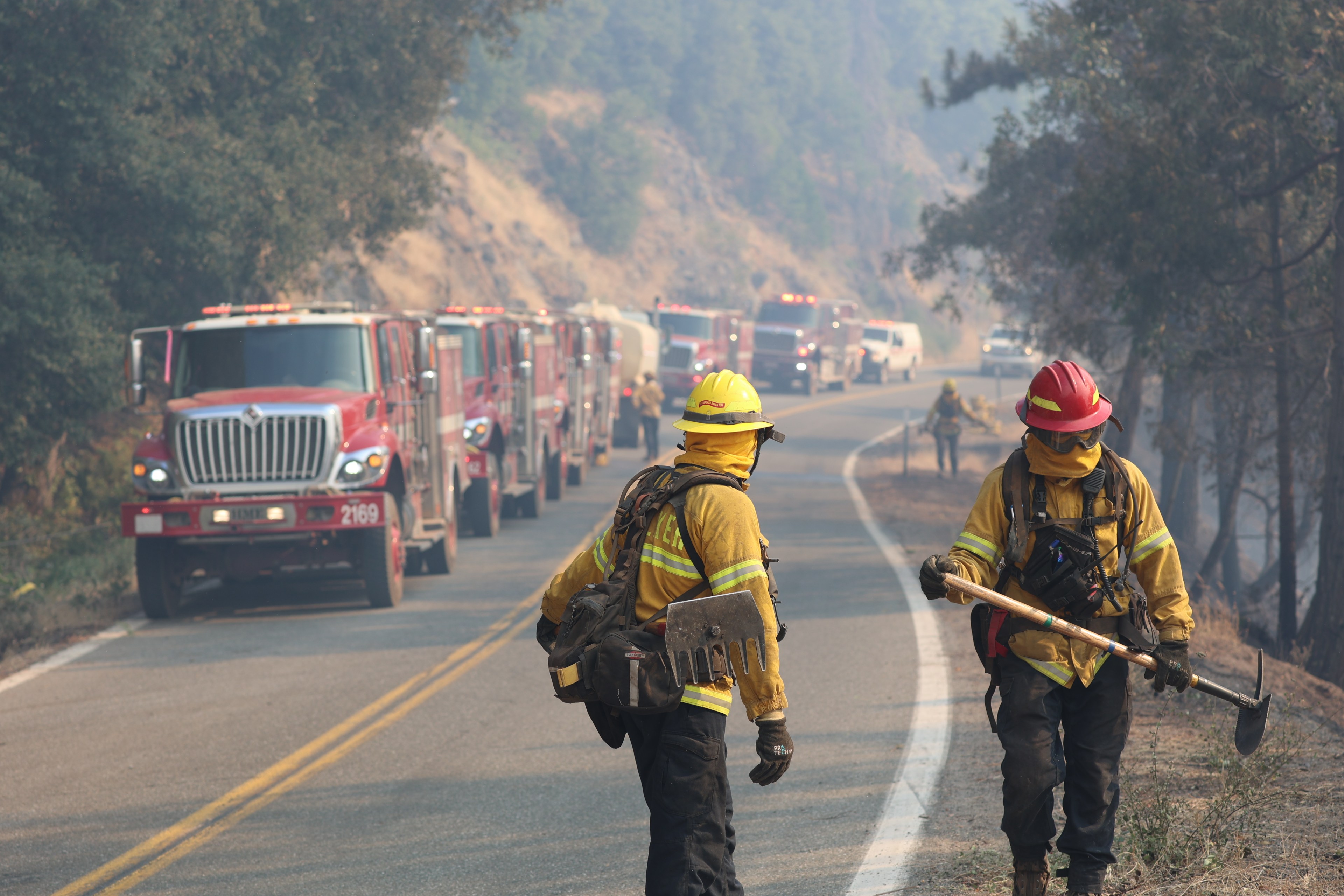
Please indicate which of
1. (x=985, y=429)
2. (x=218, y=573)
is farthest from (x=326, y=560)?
(x=985, y=429)

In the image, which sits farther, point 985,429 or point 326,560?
point 985,429

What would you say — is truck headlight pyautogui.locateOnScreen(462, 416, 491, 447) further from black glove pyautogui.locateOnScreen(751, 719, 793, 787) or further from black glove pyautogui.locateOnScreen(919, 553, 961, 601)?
black glove pyautogui.locateOnScreen(751, 719, 793, 787)

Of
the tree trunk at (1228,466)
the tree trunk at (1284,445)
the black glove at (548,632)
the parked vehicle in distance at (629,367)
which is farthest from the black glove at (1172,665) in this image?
the parked vehicle in distance at (629,367)

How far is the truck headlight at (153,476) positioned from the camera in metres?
11.5

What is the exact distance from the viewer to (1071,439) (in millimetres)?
4445

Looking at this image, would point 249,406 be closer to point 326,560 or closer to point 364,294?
point 326,560

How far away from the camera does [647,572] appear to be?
13.4 ft

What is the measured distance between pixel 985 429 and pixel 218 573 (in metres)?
25.8

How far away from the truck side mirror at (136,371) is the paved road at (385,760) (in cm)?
203

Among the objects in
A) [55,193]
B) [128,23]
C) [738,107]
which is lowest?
[55,193]

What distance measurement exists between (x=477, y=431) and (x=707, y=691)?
12.6m

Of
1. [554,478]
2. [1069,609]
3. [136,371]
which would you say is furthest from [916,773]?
[554,478]

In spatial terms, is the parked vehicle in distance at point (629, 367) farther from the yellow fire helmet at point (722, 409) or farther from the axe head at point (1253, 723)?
the yellow fire helmet at point (722, 409)

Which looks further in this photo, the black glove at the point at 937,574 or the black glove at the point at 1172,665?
the black glove at the point at 1172,665
